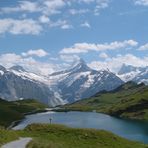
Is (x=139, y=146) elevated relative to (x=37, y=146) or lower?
lower

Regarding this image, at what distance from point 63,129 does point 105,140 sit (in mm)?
9390

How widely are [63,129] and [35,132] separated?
5305mm

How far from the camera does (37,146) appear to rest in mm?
53844

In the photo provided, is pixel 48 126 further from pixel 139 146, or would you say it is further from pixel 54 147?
pixel 54 147

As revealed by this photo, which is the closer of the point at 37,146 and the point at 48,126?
the point at 37,146

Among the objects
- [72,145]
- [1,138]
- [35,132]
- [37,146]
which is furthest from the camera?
[35,132]

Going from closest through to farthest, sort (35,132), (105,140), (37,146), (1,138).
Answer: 1. (37,146)
2. (1,138)
3. (105,140)
4. (35,132)

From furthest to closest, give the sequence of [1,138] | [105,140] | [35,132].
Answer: [35,132]
[105,140]
[1,138]

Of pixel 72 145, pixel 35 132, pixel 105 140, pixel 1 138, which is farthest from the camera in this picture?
pixel 35 132

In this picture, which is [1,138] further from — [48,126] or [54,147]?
[48,126]

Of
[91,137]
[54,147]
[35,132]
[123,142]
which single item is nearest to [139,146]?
[123,142]

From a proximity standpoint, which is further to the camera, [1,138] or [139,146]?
[139,146]

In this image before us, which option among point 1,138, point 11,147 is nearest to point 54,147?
point 11,147

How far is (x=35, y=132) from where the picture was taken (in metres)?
76.0
